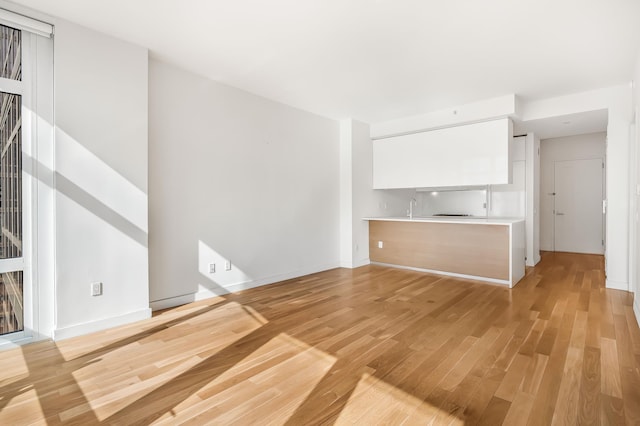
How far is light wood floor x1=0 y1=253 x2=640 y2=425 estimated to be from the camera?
1805mm

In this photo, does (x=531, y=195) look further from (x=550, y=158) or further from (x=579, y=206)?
(x=550, y=158)

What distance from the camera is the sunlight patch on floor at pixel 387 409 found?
1724 millimetres

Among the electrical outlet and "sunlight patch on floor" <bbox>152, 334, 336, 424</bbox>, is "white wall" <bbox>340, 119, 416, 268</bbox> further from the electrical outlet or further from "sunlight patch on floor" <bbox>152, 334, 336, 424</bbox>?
the electrical outlet

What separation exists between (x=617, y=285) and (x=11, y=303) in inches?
267

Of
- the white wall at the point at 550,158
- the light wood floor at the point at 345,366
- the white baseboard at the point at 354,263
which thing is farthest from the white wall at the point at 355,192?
the white wall at the point at 550,158

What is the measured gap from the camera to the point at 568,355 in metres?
2.46

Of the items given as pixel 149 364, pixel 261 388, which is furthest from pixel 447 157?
pixel 149 364

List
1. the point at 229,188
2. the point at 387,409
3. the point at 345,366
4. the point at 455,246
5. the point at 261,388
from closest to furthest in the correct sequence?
the point at 387,409, the point at 261,388, the point at 345,366, the point at 229,188, the point at 455,246

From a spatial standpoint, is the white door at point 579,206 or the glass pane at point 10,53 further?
the white door at point 579,206

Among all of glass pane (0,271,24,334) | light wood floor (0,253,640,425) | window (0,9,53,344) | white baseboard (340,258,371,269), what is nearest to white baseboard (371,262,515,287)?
white baseboard (340,258,371,269)

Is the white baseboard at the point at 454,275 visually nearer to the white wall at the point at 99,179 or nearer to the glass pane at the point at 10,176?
the white wall at the point at 99,179

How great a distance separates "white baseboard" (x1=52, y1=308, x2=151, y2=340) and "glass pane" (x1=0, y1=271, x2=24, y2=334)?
11.9 inches

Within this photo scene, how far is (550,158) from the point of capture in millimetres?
7676

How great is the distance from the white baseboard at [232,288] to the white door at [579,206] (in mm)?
5727
